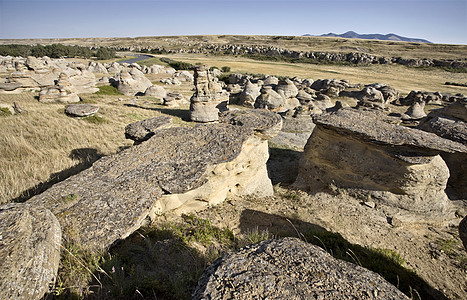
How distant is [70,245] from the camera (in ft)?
10.4

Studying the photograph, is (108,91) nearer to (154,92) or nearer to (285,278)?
(154,92)

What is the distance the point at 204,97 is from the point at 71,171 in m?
9.75

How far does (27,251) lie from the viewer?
2.62 meters

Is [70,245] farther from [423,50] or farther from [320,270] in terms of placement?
[423,50]

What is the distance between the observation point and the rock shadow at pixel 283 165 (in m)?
8.85

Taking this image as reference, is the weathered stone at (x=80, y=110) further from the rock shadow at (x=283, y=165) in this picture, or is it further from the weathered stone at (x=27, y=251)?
the weathered stone at (x=27, y=251)

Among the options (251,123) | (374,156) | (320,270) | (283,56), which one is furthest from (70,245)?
(283,56)

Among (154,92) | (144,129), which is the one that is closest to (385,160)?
(144,129)

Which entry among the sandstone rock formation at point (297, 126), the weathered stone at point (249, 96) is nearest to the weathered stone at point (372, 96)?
the sandstone rock formation at point (297, 126)

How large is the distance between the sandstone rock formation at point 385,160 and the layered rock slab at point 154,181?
230 centimetres

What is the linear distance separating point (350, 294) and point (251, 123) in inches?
188

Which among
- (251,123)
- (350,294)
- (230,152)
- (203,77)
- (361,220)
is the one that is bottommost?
(361,220)

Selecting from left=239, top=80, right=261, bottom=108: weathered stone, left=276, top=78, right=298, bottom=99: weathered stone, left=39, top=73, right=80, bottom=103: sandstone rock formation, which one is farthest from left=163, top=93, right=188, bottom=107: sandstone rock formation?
left=276, top=78, right=298, bottom=99: weathered stone

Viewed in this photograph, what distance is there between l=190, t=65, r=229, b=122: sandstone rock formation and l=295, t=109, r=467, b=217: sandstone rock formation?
30.7 ft
